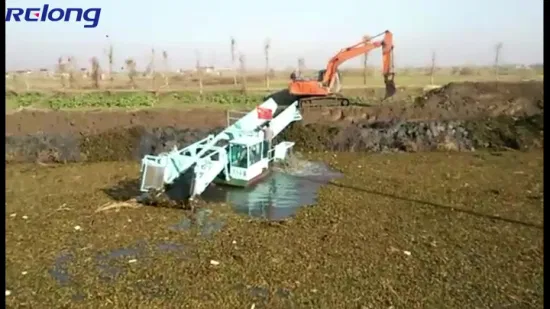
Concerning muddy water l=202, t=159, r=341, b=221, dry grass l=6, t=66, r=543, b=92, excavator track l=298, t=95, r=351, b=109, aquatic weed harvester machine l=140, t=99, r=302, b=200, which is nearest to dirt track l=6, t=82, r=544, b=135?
excavator track l=298, t=95, r=351, b=109

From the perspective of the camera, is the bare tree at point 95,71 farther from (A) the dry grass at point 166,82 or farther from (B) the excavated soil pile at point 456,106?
(B) the excavated soil pile at point 456,106

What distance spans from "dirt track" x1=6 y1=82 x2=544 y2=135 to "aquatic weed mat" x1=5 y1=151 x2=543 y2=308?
244 inches

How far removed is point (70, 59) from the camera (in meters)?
27.0

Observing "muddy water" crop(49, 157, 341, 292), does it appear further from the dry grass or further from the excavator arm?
the dry grass

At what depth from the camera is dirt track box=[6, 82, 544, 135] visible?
50.6 ft

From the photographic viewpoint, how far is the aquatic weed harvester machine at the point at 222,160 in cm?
805

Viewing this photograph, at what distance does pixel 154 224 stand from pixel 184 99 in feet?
50.5

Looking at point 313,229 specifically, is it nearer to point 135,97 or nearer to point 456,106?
point 456,106

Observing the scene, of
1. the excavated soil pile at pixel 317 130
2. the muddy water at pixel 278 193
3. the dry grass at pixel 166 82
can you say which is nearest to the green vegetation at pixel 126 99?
the dry grass at pixel 166 82

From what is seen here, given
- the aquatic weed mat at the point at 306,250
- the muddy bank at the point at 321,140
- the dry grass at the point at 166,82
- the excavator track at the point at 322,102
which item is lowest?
the aquatic weed mat at the point at 306,250

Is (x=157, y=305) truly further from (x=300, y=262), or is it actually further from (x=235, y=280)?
(x=300, y=262)

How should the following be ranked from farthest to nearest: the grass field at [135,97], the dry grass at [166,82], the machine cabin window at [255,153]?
1. the dry grass at [166,82]
2. the grass field at [135,97]
3. the machine cabin window at [255,153]

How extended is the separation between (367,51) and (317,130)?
11.1 feet

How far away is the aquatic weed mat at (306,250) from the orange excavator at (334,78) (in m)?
5.67
